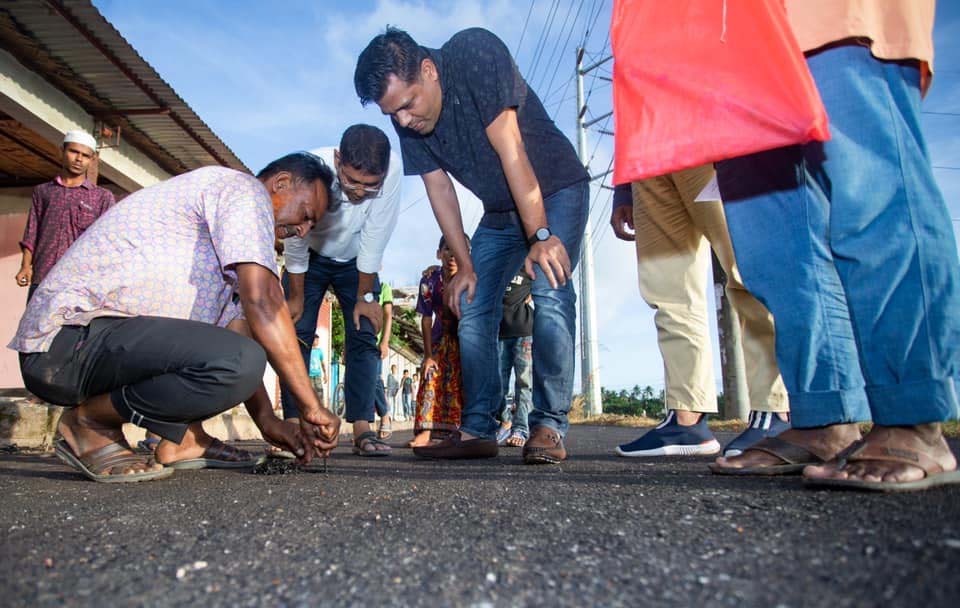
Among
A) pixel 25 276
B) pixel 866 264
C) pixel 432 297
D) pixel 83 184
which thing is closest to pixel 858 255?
pixel 866 264

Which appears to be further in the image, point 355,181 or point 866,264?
point 355,181

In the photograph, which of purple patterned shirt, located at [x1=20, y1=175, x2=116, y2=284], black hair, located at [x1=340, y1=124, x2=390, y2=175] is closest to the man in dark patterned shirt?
purple patterned shirt, located at [x1=20, y1=175, x2=116, y2=284]

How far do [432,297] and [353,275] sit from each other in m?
1.18

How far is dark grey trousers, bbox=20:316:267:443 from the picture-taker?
2021 mm

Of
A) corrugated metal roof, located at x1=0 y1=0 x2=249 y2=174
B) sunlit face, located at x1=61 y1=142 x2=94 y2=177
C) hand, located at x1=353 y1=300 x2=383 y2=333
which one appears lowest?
hand, located at x1=353 y1=300 x2=383 y2=333

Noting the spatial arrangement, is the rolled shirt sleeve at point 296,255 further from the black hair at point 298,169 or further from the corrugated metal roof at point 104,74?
the corrugated metal roof at point 104,74

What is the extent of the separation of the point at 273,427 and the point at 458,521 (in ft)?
4.72

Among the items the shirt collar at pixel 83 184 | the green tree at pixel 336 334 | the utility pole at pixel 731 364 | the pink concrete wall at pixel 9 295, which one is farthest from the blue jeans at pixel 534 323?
the green tree at pixel 336 334

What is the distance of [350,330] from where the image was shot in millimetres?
3635

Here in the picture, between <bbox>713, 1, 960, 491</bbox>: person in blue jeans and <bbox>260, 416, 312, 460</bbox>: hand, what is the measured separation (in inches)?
63.5

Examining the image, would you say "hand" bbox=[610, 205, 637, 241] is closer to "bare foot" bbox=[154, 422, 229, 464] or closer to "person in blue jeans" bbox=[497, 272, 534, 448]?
"person in blue jeans" bbox=[497, 272, 534, 448]

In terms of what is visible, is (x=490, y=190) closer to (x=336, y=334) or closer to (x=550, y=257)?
(x=550, y=257)

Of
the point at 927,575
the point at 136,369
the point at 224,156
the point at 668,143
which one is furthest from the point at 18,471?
the point at 224,156

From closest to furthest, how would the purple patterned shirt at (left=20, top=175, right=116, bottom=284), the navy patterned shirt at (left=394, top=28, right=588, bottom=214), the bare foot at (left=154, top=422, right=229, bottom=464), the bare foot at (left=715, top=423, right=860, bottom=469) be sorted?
the bare foot at (left=715, top=423, right=860, bottom=469), the navy patterned shirt at (left=394, top=28, right=588, bottom=214), the bare foot at (left=154, top=422, right=229, bottom=464), the purple patterned shirt at (left=20, top=175, right=116, bottom=284)
